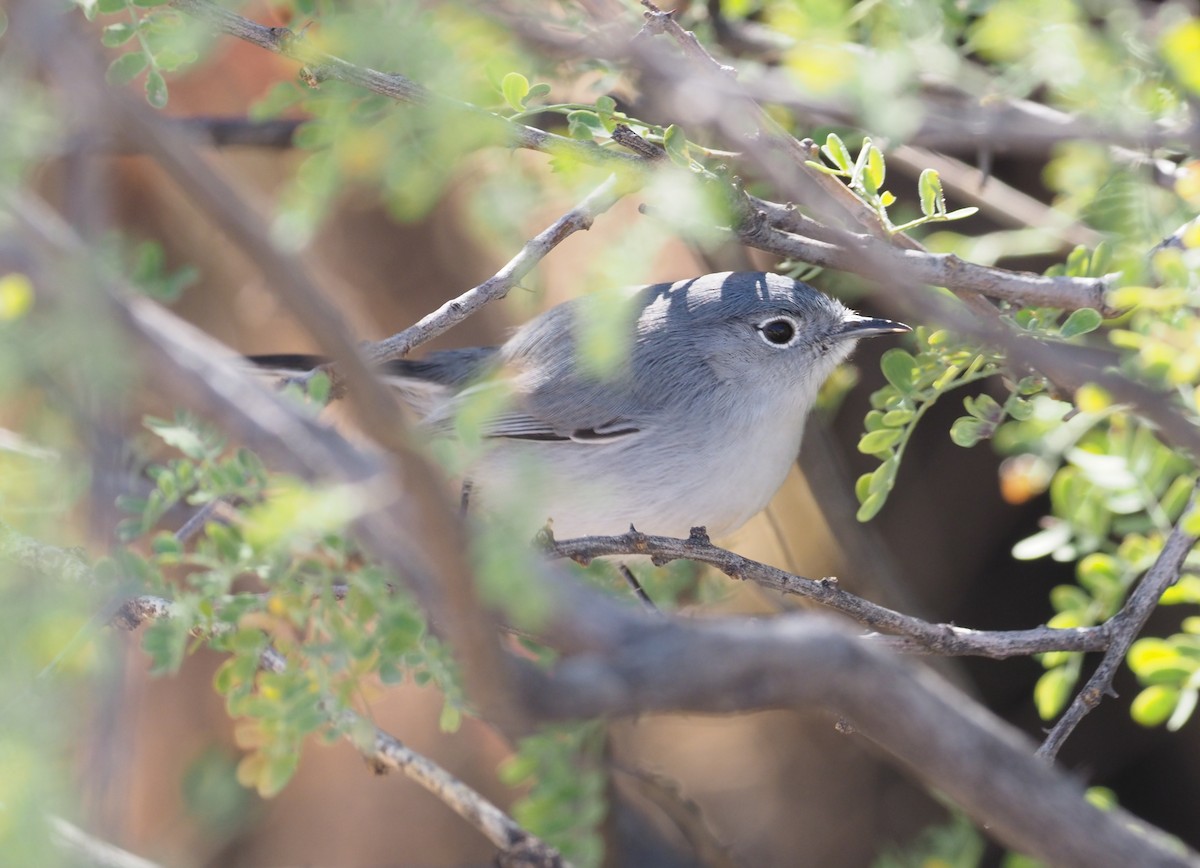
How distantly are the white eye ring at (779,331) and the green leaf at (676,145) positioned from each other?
0.84 metres

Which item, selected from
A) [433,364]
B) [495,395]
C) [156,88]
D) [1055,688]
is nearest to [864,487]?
[1055,688]

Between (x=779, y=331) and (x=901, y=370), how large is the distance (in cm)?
65

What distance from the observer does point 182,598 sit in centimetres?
153

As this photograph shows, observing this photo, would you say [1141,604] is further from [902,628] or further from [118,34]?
[118,34]

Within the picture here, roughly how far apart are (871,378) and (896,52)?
1.41 meters

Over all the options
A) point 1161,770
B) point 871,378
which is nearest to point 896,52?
point 871,378

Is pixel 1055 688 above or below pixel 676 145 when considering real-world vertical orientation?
below

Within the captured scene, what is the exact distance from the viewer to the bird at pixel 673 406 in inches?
91.7

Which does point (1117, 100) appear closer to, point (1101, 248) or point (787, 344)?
point (1101, 248)

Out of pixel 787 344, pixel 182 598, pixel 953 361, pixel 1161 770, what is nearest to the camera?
pixel 182 598

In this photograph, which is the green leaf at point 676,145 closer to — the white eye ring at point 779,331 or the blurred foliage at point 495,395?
the blurred foliage at point 495,395

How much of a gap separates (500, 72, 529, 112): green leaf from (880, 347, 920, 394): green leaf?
723mm

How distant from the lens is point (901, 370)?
6.07 feet

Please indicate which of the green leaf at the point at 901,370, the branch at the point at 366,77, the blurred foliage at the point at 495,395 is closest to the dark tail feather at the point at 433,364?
the blurred foliage at the point at 495,395
